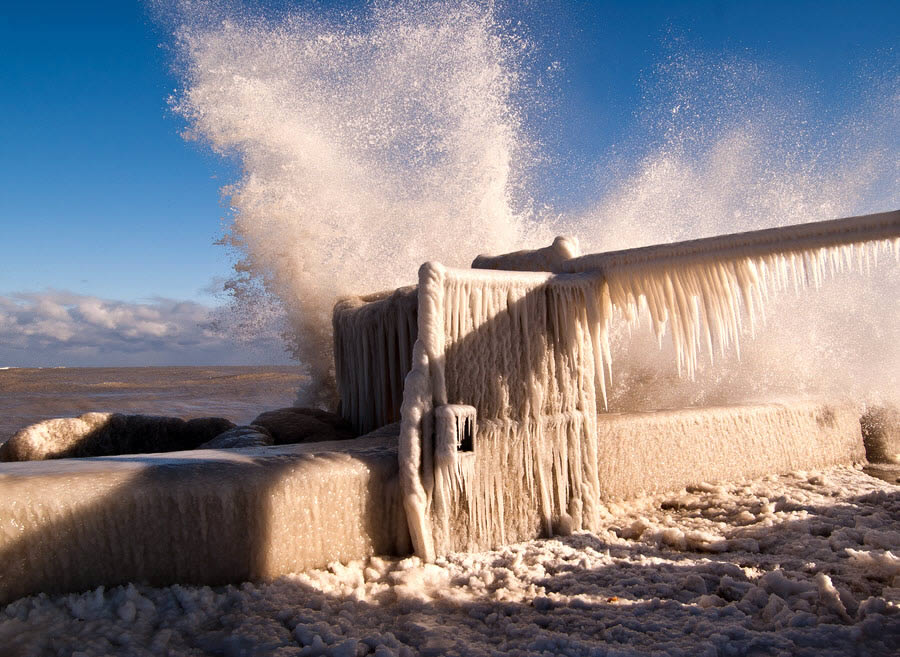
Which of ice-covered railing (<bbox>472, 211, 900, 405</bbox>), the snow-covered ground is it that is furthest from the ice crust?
the snow-covered ground

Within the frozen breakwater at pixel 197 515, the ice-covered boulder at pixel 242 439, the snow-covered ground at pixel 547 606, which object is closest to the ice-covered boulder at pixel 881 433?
the snow-covered ground at pixel 547 606

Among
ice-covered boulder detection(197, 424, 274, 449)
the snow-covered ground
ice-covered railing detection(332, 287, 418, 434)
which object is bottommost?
the snow-covered ground

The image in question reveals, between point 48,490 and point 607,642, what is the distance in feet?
7.77

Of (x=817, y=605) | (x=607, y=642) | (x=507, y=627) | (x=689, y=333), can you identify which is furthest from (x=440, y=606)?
(x=689, y=333)

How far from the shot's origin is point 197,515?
273cm

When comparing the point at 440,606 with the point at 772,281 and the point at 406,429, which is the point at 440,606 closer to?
the point at 406,429

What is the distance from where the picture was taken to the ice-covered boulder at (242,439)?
14.3 feet

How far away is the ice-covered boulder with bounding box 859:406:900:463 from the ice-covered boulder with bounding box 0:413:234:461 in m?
6.44

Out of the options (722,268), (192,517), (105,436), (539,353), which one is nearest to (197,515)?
(192,517)

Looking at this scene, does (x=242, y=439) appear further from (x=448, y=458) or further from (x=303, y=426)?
(x=448, y=458)

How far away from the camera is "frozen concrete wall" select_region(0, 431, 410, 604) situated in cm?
246

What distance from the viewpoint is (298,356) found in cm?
816

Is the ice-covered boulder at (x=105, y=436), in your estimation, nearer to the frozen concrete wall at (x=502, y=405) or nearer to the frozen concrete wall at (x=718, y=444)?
the frozen concrete wall at (x=502, y=405)

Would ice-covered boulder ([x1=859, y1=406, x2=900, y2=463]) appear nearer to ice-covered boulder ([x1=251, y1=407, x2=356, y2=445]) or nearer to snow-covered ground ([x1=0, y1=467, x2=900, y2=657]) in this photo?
snow-covered ground ([x1=0, y1=467, x2=900, y2=657])
